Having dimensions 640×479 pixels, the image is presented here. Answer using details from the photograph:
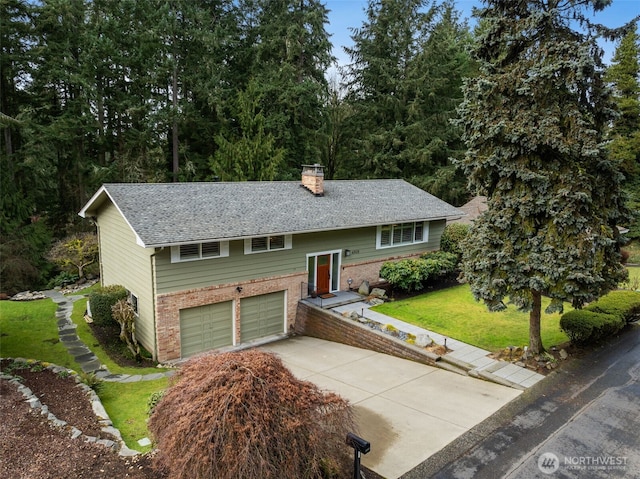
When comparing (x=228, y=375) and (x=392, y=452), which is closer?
(x=228, y=375)

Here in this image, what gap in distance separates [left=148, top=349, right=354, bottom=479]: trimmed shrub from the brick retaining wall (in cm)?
659

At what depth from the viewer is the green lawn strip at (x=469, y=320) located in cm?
1325

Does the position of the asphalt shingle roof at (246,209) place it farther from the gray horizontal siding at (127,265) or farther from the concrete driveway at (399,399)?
the concrete driveway at (399,399)

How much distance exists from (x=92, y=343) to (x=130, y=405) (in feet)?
18.8

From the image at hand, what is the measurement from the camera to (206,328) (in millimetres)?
14602

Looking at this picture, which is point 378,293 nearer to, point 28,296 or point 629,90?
point 28,296

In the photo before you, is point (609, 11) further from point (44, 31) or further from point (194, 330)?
point (44, 31)

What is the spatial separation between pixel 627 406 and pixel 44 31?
31565mm

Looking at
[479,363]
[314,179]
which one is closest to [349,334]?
[479,363]

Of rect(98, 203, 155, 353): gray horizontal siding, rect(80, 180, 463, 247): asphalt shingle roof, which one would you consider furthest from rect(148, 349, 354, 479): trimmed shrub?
rect(98, 203, 155, 353): gray horizontal siding

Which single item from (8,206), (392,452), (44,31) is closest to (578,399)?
(392,452)

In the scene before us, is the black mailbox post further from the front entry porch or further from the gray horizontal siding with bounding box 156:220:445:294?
the front entry porch

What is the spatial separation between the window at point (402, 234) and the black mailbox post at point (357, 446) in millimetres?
13065

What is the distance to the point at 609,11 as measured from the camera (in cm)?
1030
